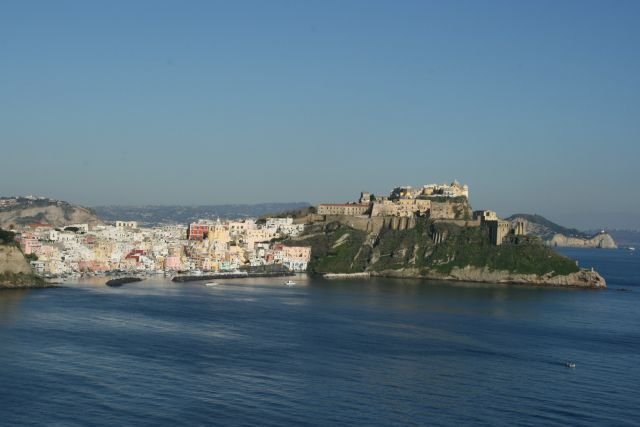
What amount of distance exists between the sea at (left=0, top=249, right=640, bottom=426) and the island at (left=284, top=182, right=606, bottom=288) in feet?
46.0

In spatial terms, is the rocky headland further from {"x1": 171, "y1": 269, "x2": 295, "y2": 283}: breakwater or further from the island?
the island

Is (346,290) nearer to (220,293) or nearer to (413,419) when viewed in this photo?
(220,293)

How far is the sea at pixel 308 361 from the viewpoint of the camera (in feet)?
66.5

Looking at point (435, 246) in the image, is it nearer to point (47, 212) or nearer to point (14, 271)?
point (14, 271)

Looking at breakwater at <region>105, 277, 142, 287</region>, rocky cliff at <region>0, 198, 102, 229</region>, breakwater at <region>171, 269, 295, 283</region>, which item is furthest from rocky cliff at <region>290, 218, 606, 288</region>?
rocky cliff at <region>0, 198, 102, 229</region>

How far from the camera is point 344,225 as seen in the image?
6669 cm

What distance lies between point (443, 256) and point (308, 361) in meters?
35.3

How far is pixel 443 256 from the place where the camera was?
6028cm

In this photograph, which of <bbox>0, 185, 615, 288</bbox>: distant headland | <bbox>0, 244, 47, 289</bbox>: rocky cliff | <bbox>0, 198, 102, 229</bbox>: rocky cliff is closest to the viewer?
<bbox>0, 244, 47, 289</bbox>: rocky cliff

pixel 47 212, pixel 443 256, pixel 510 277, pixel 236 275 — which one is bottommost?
pixel 236 275

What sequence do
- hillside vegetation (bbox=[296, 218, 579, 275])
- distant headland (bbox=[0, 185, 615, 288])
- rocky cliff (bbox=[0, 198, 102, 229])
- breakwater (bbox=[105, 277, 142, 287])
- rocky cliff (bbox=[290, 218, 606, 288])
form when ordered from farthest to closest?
rocky cliff (bbox=[0, 198, 102, 229]) < hillside vegetation (bbox=[296, 218, 579, 275]) < rocky cliff (bbox=[290, 218, 606, 288]) < distant headland (bbox=[0, 185, 615, 288]) < breakwater (bbox=[105, 277, 142, 287])

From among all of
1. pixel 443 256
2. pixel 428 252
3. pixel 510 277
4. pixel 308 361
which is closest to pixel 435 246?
pixel 428 252

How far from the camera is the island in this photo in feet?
191

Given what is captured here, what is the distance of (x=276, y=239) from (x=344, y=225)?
5157 mm
